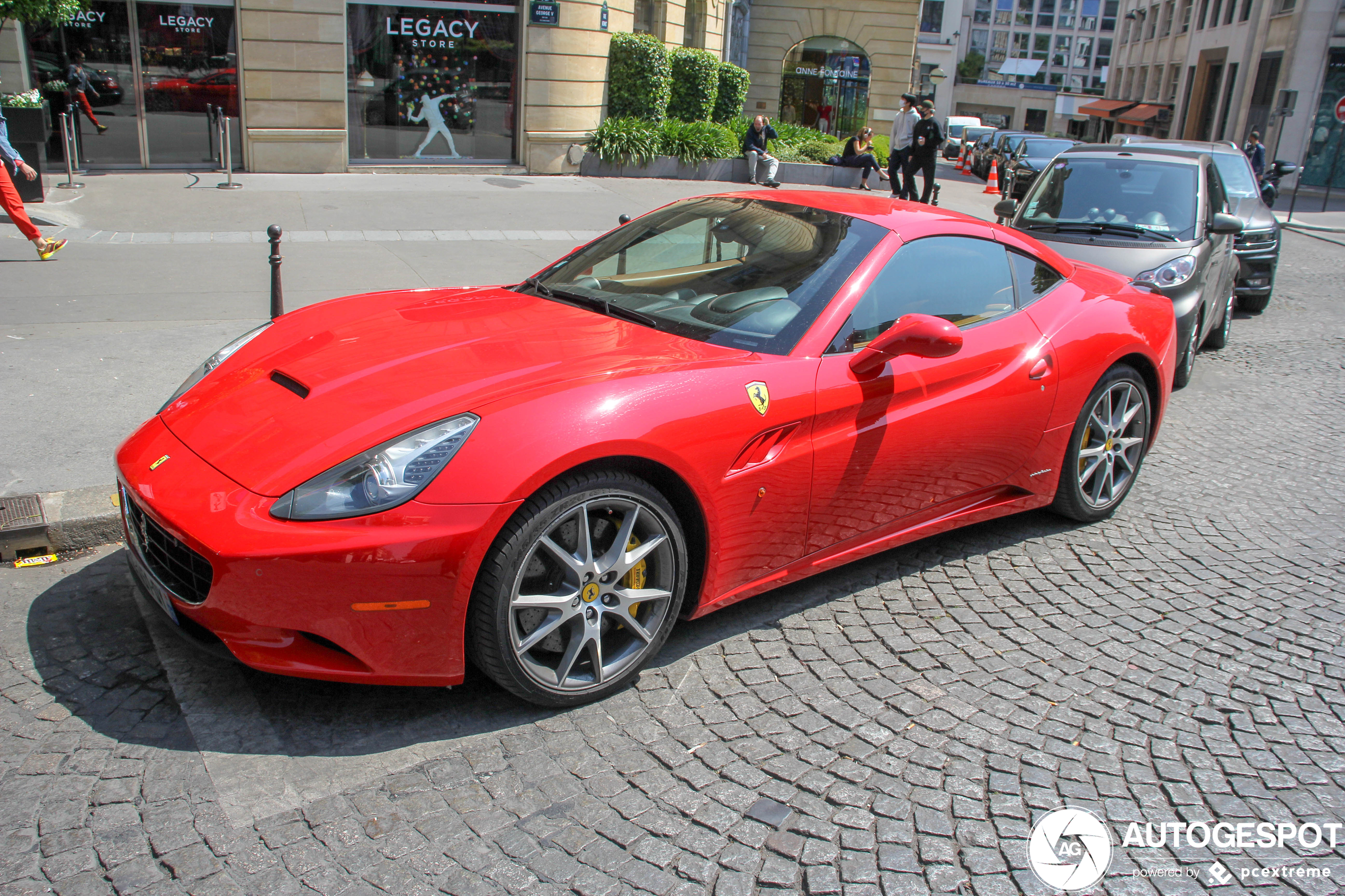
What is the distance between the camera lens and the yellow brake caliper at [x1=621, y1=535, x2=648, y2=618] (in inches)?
128

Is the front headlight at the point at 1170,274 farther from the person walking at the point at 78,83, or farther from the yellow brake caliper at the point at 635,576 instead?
the person walking at the point at 78,83

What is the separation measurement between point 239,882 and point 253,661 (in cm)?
65

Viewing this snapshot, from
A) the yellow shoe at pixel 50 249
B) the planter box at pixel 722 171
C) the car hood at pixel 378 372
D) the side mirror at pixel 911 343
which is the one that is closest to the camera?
the car hood at pixel 378 372

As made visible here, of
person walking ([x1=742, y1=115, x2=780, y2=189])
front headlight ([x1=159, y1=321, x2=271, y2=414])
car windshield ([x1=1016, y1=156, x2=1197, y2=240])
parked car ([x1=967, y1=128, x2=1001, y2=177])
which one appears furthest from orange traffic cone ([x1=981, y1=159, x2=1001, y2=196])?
front headlight ([x1=159, y1=321, x2=271, y2=414])

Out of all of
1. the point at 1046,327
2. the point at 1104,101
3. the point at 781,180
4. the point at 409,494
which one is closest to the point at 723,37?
the point at 781,180

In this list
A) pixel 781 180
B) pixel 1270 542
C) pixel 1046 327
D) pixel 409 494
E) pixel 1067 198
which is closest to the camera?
pixel 409 494

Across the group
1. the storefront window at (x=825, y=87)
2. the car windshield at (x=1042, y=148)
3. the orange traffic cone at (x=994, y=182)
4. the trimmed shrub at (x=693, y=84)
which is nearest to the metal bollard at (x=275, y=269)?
the trimmed shrub at (x=693, y=84)

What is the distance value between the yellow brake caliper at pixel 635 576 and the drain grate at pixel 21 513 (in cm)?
253

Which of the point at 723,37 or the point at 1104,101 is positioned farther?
the point at 1104,101

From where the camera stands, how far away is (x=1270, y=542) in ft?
16.3

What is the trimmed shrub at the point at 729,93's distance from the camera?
73.8ft

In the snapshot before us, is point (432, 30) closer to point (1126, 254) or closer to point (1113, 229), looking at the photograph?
point (1113, 229)

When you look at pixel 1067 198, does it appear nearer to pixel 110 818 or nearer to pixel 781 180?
pixel 110 818

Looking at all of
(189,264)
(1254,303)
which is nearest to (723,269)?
(189,264)
